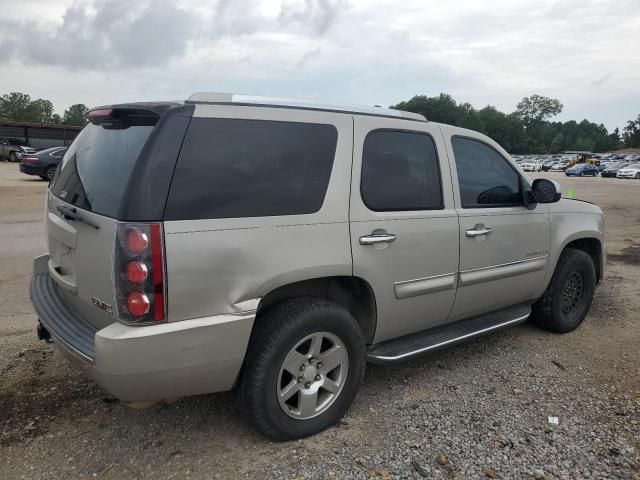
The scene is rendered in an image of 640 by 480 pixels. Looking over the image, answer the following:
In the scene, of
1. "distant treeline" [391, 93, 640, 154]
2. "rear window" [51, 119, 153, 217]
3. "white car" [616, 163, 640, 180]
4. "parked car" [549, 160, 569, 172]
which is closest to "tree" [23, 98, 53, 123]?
"distant treeline" [391, 93, 640, 154]

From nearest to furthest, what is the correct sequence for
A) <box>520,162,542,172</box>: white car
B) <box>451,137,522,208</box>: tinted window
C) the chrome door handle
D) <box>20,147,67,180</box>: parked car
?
the chrome door handle
<box>451,137,522,208</box>: tinted window
<box>20,147,67,180</box>: parked car
<box>520,162,542,172</box>: white car

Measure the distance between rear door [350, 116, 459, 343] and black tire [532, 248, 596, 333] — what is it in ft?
4.65

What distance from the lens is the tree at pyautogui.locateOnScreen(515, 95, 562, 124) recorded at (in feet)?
477

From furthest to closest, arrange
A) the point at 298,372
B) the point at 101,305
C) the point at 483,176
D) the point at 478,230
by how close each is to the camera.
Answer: the point at 483,176 → the point at 478,230 → the point at 298,372 → the point at 101,305

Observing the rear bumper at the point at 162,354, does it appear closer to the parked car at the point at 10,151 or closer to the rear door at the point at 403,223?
the rear door at the point at 403,223

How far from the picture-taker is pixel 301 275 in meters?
2.77

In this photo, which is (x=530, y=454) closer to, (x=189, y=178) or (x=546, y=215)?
(x=546, y=215)

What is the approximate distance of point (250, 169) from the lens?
8.89 feet

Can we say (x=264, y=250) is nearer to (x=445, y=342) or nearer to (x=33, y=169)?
(x=445, y=342)

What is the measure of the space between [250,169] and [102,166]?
0.79m

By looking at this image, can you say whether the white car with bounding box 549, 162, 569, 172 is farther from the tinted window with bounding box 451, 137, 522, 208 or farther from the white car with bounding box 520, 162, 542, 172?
the tinted window with bounding box 451, 137, 522, 208

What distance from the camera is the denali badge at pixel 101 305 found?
2.49 meters

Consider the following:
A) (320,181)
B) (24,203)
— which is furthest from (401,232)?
(24,203)

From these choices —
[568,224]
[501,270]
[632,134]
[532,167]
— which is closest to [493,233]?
A: [501,270]
